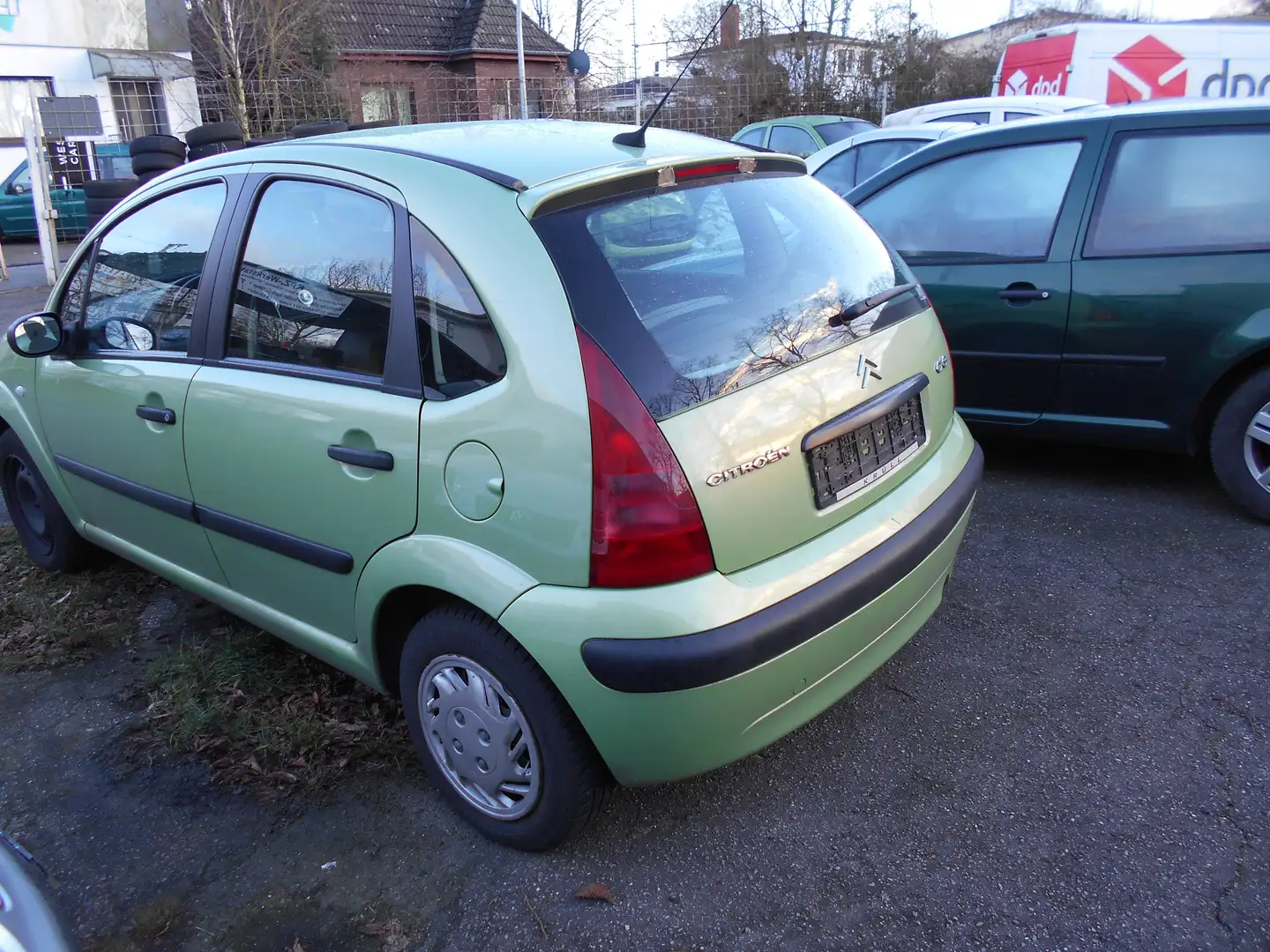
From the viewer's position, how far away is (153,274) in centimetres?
321

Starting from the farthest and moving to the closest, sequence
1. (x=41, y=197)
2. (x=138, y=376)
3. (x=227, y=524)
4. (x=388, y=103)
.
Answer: (x=388, y=103) → (x=41, y=197) → (x=138, y=376) → (x=227, y=524)

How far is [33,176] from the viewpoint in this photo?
42.5 feet

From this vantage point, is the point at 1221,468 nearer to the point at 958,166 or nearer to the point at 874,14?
the point at 958,166

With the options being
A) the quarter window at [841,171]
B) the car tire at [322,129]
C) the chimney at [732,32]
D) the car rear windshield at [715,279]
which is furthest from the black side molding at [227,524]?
the chimney at [732,32]

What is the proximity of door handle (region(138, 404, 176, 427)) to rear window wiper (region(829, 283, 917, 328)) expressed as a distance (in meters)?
1.99

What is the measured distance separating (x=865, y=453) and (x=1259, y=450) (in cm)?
251

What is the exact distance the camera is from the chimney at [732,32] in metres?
20.2

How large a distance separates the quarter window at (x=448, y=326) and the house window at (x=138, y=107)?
22873 millimetres

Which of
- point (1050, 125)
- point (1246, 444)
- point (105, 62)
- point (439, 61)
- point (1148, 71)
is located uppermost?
Answer: point (439, 61)

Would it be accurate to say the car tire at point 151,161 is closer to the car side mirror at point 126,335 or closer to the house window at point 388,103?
the car side mirror at point 126,335

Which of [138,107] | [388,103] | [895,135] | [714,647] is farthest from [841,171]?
[138,107]

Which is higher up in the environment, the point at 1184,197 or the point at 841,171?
the point at 1184,197

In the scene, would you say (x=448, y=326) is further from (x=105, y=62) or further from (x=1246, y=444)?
(x=105, y=62)

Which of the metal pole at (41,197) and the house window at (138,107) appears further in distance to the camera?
the house window at (138,107)
